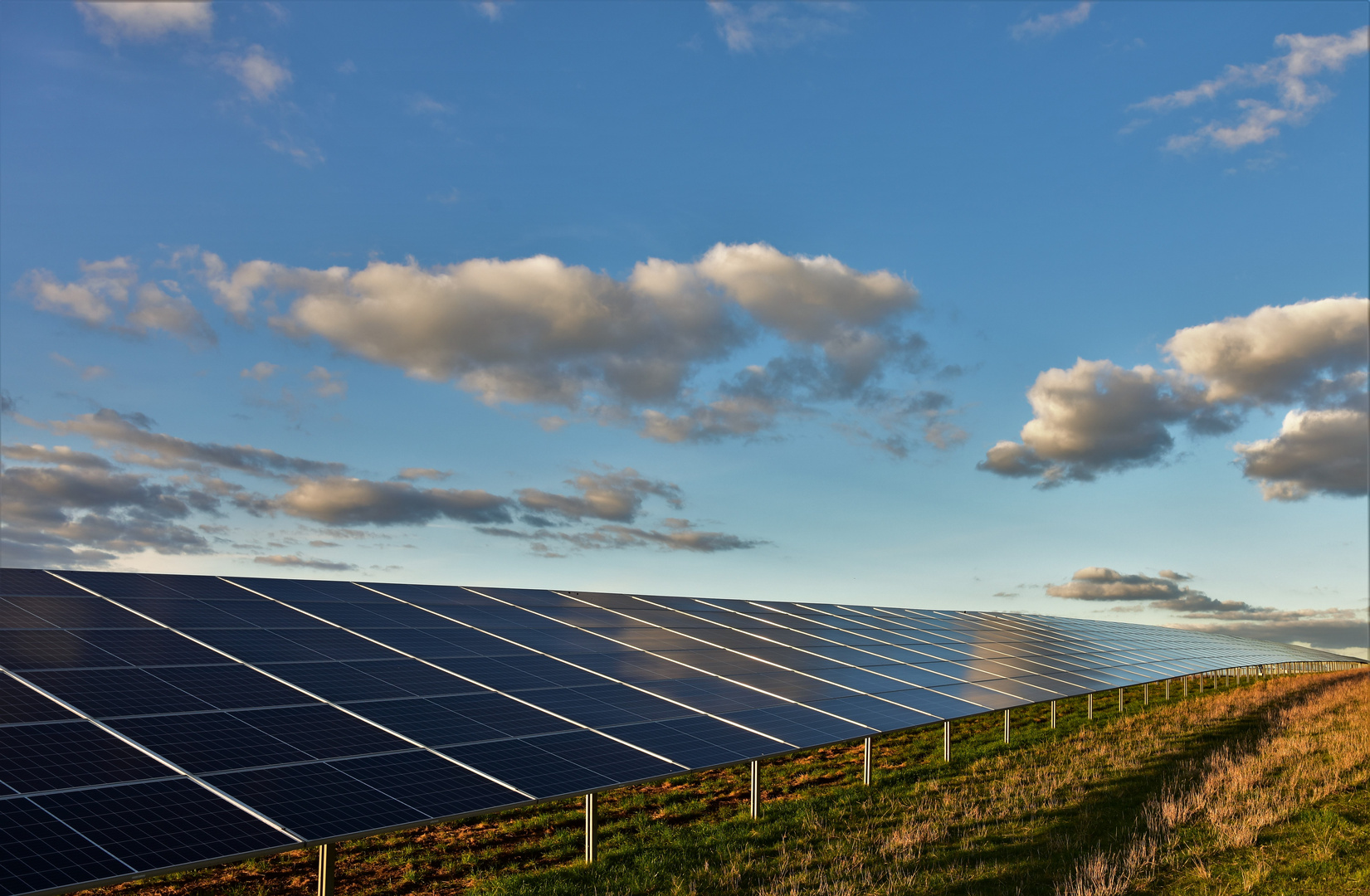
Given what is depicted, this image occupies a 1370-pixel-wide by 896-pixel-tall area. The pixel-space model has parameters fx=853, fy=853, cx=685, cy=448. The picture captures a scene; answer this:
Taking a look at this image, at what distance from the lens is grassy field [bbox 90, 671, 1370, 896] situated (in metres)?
14.4

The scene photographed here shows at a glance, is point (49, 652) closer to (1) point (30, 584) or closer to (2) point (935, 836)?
(1) point (30, 584)

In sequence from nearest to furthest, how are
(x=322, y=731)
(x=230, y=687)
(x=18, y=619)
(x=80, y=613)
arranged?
1. (x=322, y=731)
2. (x=230, y=687)
3. (x=18, y=619)
4. (x=80, y=613)

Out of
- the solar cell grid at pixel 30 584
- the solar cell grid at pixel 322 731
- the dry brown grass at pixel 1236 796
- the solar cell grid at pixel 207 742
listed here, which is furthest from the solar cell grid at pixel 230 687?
the dry brown grass at pixel 1236 796

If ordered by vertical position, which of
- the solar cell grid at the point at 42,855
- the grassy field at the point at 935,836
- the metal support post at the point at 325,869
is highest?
the solar cell grid at the point at 42,855

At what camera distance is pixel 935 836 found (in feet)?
53.8

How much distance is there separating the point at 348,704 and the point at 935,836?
1114 cm

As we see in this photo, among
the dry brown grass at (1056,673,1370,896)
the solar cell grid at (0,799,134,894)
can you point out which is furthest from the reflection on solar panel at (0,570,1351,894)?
the dry brown grass at (1056,673,1370,896)

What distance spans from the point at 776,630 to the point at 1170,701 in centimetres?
2380

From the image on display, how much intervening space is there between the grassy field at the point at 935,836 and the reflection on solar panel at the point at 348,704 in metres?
1.97

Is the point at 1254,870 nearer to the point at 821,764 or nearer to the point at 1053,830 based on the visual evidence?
the point at 1053,830

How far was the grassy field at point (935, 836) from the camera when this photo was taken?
14.4 meters

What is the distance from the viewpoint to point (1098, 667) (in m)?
36.7

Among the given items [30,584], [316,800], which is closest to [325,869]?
[316,800]

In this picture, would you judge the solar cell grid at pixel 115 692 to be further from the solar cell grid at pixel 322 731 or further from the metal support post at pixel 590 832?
the metal support post at pixel 590 832
